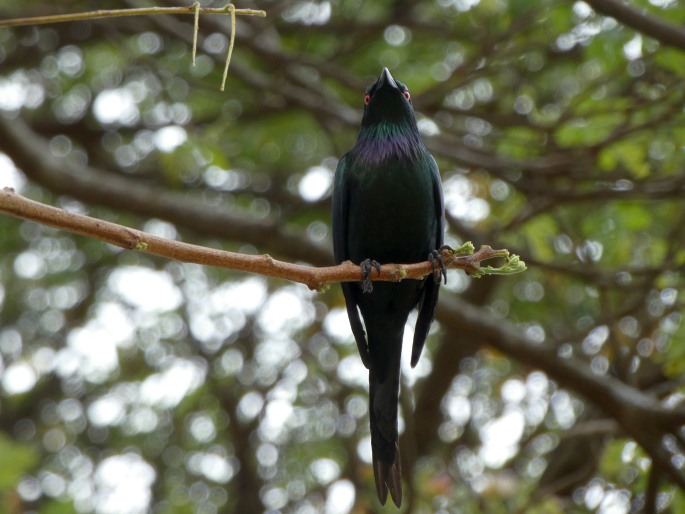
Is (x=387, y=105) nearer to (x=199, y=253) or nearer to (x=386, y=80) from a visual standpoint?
(x=386, y=80)

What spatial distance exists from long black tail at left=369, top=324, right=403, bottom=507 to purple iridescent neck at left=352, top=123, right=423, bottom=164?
807 mm

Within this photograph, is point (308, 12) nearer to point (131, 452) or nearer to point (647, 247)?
point (647, 247)

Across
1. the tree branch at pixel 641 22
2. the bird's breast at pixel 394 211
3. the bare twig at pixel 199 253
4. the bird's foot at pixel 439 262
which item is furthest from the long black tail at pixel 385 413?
the tree branch at pixel 641 22

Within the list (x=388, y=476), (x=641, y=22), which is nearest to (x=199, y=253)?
(x=388, y=476)

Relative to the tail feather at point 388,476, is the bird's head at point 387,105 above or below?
above

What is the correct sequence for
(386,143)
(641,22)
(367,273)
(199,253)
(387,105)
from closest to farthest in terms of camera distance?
1. (199,253)
2. (367,273)
3. (386,143)
4. (387,105)
5. (641,22)

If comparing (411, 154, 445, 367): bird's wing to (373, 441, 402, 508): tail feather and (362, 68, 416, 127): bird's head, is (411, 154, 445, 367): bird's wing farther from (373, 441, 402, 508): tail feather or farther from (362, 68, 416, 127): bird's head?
(373, 441, 402, 508): tail feather

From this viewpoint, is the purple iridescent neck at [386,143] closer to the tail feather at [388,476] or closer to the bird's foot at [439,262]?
the bird's foot at [439,262]

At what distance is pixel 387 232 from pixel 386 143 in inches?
15.6

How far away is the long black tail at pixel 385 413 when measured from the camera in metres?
3.77

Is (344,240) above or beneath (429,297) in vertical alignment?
above

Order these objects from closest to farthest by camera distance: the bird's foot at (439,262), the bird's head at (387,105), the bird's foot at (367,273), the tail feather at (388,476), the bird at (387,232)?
1. the bird's foot at (367,273)
2. the bird's foot at (439,262)
3. the tail feather at (388,476)
4. the bird at (387,232)
5. the bird's head at (387,105)

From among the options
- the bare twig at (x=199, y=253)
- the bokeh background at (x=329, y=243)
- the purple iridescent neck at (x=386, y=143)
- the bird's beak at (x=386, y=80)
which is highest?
the bare twig at (x=199, y=253)

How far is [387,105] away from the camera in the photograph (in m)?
4.20
